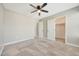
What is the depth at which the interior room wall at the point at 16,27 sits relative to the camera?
397 centimetres

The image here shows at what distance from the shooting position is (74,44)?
3.68 meters

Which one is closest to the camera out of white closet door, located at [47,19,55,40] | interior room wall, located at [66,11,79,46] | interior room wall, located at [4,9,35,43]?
interior room wall, located at [66,11,79,46]

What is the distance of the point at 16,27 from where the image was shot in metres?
4.52

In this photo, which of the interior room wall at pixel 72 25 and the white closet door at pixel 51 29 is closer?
the interior room wall at pixel 72 25

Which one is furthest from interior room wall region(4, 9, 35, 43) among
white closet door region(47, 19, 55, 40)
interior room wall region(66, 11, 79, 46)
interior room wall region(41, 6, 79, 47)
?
interior room wall region(66, 11, 79, 46)

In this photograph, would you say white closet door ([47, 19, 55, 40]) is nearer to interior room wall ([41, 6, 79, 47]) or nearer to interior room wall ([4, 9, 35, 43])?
interior room wall ([41, 6, 79, 47])

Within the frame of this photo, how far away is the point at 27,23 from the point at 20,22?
2.13 feet

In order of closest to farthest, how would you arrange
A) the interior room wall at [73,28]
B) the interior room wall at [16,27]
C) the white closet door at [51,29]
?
the interior room wall at [73,28] < the interior room wall at [16,27] < the white closet door at [51,29]

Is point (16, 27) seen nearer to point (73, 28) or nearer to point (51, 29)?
point (51, 29)

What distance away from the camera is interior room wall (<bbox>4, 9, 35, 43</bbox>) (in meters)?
3.97

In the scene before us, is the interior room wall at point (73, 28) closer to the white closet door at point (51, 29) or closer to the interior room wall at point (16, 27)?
the white closet door at point (51, 29)

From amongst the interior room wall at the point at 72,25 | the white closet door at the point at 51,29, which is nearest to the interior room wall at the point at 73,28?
the interior room wall at the point at 72,25

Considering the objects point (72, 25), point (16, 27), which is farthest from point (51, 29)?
point (16, 27)

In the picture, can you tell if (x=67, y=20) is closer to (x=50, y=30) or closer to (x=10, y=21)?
(x=50, y=30)
